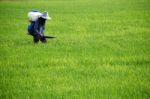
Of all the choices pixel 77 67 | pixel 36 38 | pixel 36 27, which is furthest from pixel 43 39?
pixel 77 67

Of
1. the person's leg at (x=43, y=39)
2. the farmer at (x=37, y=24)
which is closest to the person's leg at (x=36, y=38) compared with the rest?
the farmer at (x=37, y=24)

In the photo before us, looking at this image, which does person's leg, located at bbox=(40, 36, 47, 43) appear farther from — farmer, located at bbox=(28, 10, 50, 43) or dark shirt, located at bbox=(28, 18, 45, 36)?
dark shirt, located at bbox=(28, 18, 45, 36)

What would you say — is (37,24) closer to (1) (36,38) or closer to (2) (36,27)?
(2) (36,27)

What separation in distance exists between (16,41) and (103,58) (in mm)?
4622

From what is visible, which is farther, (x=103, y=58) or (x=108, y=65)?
(x=103, y=58)

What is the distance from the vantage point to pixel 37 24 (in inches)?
490

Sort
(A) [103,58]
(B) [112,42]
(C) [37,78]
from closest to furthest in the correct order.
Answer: (C) [37,78]
(A) [103,58]
(B) [112,42]

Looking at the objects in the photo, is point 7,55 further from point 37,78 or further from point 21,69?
point 37,78

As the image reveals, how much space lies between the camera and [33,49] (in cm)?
1143

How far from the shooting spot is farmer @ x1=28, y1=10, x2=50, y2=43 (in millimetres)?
12217

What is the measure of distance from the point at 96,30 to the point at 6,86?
963 cm

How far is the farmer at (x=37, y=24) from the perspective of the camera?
40.1 ft

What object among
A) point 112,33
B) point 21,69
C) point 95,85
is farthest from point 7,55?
point 112,33

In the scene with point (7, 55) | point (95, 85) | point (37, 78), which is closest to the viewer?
point (95, 85)
